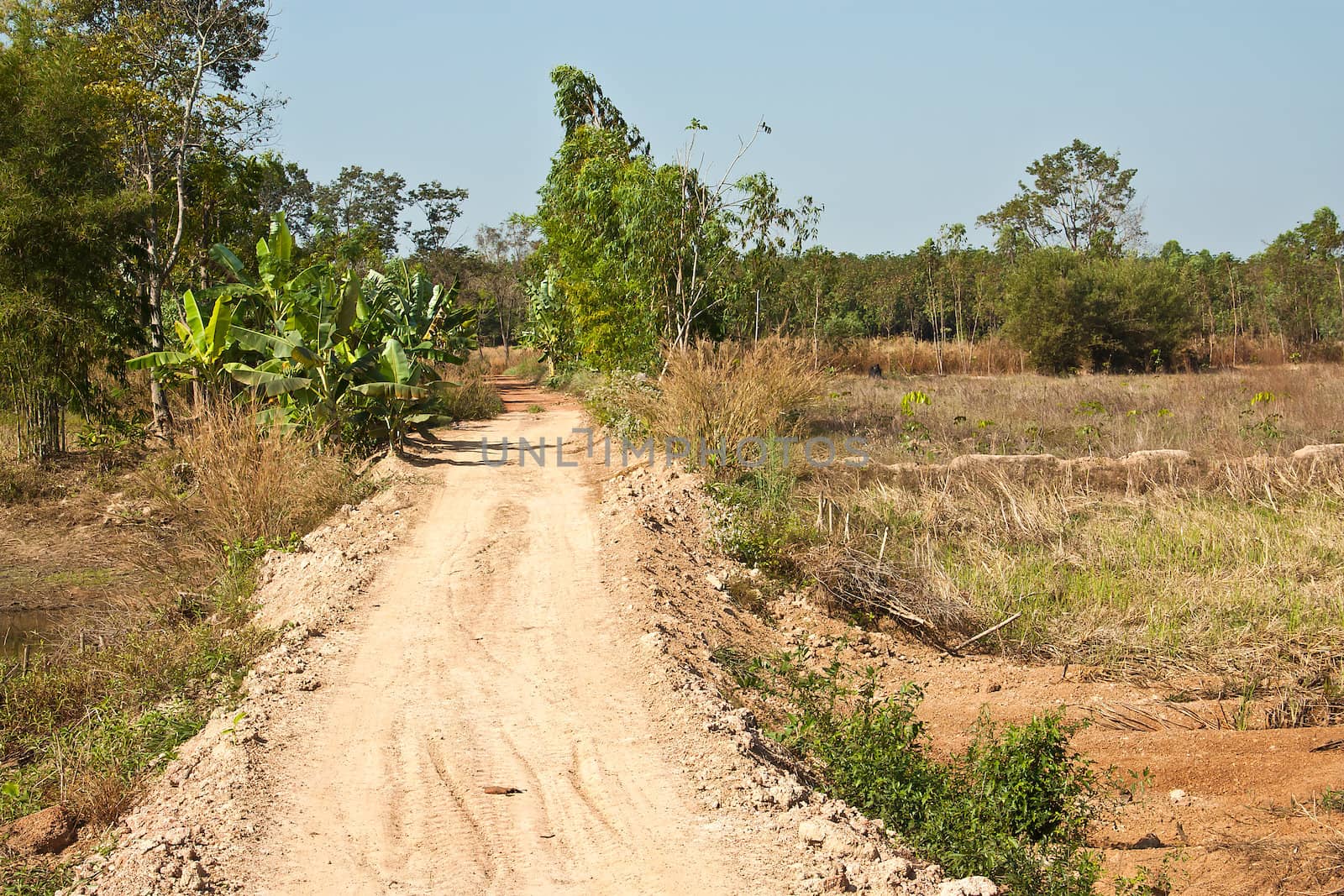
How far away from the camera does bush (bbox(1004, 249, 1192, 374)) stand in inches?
1193

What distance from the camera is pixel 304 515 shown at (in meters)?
10.1

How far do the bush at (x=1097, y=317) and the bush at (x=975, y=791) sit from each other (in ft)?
87.3

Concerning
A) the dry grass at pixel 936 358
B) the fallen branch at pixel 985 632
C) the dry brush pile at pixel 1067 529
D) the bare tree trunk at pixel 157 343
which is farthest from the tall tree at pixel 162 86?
the dry grass at pixel 936 358

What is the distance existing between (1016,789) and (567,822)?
219 cm

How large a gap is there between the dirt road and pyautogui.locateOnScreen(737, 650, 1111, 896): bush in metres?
0.91

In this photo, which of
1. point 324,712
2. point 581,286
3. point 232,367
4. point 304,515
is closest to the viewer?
point 324,712

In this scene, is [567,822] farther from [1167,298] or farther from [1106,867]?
[1167,298]

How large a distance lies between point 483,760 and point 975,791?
242 cm

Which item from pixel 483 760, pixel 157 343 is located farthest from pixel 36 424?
pixel 483 760

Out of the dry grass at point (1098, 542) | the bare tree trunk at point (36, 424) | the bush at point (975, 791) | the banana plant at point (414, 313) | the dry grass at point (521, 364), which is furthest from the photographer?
the dry grass at point (521, 364)

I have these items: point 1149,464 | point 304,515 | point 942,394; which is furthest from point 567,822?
point 942,394

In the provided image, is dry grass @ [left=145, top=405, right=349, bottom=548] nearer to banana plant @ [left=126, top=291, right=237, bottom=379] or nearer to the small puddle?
the small puddle

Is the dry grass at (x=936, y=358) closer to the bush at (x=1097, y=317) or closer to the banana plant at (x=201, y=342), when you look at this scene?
the bush at (x=1097, y=317)

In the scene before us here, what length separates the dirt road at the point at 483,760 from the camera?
413cm
